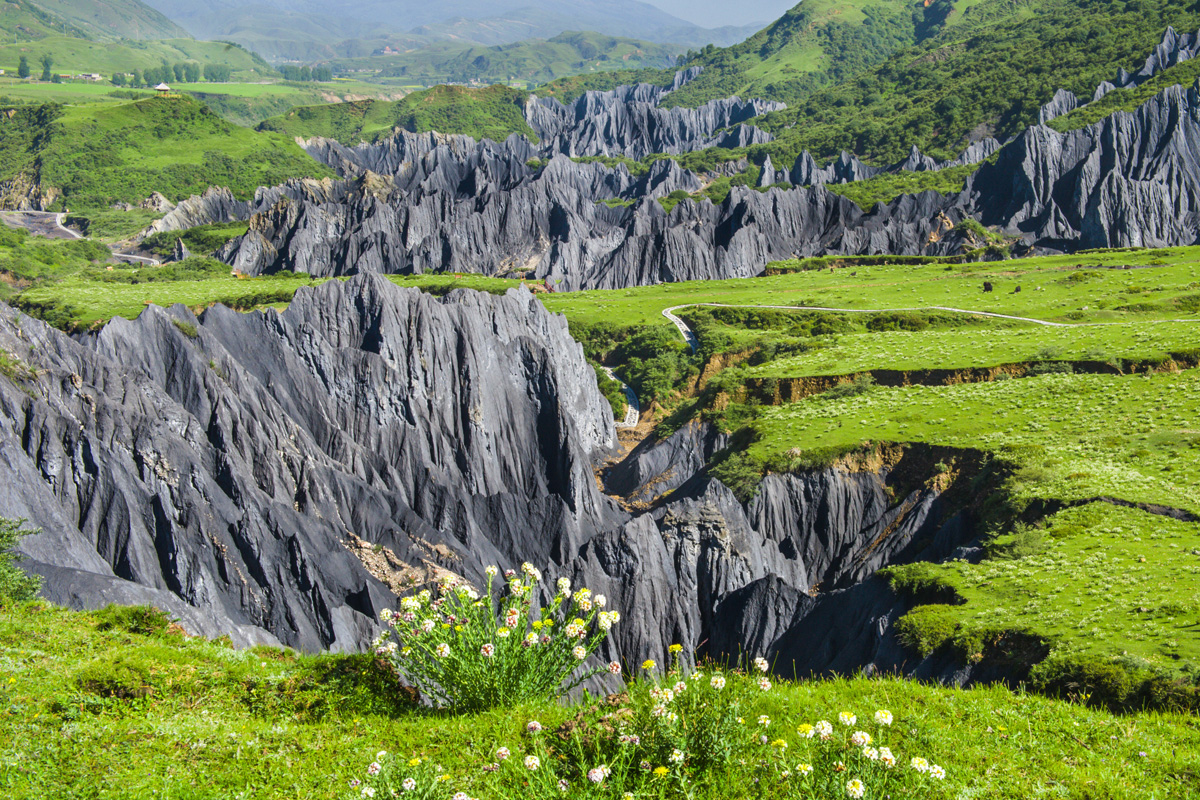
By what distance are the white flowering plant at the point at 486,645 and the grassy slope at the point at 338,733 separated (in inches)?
14.5

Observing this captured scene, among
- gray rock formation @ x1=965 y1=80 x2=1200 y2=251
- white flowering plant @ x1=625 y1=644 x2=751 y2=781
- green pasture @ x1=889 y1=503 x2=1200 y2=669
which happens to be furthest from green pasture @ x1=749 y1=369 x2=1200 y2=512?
gray rock formation @ x1=965 y1=80 x2=1200 y2=251

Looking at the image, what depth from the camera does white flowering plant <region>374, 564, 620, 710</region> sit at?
11.3 meters

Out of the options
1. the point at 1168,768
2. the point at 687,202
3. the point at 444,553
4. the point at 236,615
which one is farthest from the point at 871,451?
the point at 687,202

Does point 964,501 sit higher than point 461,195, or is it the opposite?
point 461,195

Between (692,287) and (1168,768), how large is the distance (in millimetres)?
A: 114905

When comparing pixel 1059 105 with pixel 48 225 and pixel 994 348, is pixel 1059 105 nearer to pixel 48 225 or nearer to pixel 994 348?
pixel 994 348

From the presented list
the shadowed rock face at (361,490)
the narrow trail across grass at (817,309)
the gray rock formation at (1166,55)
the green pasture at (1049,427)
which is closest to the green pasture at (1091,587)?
the green pasture at (1049,427)

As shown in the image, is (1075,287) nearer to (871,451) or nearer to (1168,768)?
(871,451)

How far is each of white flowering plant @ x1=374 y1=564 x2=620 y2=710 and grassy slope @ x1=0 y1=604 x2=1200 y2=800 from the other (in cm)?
37

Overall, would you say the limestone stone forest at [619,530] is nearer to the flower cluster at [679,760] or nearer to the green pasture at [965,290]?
the flower cluster at [679,760]

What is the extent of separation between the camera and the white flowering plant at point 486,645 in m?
11.3

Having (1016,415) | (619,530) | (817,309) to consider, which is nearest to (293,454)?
(619,530)

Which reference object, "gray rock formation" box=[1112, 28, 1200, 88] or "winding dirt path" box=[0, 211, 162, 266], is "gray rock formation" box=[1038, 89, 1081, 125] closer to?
"gray rock formation" box=[1112, 28, 1200, 88]

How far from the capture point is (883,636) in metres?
30.2
